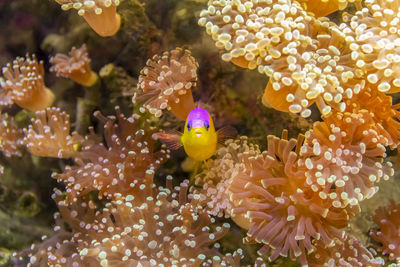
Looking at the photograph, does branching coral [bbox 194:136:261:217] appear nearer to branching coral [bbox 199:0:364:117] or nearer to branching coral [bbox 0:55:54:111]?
branching coral [bbox 199:0:364:117]

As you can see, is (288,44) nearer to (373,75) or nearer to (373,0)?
(373,75)

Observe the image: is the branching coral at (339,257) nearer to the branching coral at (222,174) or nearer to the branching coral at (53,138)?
the branching coral at (222,174)

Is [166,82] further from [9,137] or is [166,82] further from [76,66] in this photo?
[9,137]

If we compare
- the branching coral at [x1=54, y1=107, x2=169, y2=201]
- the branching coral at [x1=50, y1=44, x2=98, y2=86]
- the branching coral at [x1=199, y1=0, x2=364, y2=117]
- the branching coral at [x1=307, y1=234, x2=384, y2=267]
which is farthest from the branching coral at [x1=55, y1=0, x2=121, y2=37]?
the branching coral at [x1=307, y1=234, x2=384, y2=267]

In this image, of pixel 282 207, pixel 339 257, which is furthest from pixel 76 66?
pixel 339 257

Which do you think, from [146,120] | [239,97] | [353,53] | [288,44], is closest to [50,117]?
[146,120]

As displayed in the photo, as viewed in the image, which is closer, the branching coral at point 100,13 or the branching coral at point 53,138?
the branching coral at point 100,13

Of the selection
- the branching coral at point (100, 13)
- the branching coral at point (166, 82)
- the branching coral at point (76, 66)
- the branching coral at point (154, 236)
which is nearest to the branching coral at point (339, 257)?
the branching coral at point (154, 236)
